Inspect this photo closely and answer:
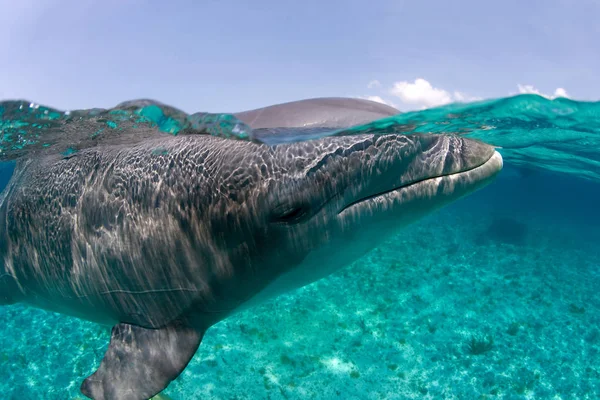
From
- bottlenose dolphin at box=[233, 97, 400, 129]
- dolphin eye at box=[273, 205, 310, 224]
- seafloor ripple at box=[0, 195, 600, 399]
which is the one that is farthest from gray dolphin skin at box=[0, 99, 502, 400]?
seafloor ripple at box=[0, 195, 600, 399]

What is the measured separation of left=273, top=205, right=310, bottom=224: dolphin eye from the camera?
10.3 feet

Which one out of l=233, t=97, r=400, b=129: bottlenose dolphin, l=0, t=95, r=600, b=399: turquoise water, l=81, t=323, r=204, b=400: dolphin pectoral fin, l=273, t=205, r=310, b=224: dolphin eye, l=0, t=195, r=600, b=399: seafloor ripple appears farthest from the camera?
l=0, t=195, r=600, b=399: seafloor ripple

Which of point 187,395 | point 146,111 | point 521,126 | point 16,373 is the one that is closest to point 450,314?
point 521,126

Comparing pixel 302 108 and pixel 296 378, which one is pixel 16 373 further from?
pixel 302 108

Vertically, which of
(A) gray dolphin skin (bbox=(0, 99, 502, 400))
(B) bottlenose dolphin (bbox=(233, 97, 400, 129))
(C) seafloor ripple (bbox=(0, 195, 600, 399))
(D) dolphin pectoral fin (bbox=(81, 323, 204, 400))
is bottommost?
(C) seafloor ripple (bbox=(0, 195, 600, 399))

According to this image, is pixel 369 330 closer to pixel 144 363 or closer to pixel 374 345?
pixel 374 345

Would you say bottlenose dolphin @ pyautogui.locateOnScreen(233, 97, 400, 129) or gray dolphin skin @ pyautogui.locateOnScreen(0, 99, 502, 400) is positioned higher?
bottlenose dolphin @ pyautogui.locateOnScreen(233, 97, 400, 129)

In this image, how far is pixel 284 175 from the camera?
3.19 metres

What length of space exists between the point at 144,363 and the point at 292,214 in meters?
2.05

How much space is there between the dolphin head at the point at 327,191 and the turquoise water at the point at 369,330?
1.72 meters

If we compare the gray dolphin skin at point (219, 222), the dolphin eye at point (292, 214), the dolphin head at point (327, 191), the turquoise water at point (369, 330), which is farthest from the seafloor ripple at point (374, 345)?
the dolphin eye at point (292, 214)

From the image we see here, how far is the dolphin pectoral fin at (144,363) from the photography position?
3.45m

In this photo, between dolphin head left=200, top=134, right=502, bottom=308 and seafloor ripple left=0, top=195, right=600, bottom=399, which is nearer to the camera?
dolphin head left=200, top=134, right=502, bottom=308

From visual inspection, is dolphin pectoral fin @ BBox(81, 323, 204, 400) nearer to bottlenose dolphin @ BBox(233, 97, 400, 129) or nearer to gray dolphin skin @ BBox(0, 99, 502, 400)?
gray dolphin skin @ BBox(0, 99, 502, 400)
